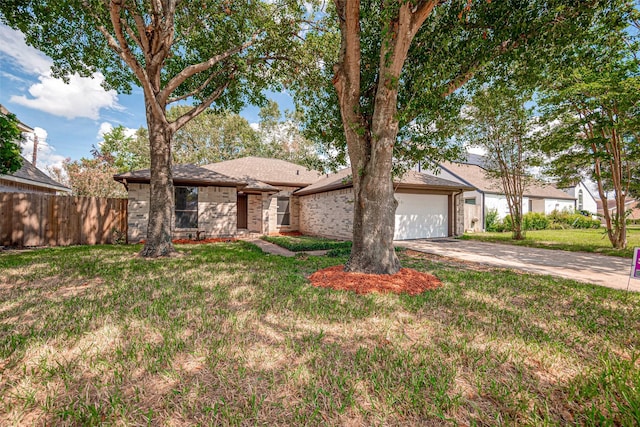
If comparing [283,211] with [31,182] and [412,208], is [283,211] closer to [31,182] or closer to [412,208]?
[412,208]

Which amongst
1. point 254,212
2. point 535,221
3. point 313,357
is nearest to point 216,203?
point 254,212

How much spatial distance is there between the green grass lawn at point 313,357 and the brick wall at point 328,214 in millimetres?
7545

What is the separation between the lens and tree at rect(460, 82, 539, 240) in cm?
1044

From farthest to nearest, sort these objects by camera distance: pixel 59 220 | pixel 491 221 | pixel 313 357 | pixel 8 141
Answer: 1. pixel 491 221
2. pixel 59 220
3. pixel 8 141
4. pixel 313 357

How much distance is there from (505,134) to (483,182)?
25.1 feet

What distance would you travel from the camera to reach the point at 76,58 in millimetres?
8547

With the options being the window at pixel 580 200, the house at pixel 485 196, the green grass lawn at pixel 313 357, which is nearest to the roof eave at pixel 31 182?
the green grass lawn at pixel 313 357

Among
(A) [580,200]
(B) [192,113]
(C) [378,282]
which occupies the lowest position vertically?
(C) [378,282]

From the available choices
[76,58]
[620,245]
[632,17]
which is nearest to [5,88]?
[76,58]

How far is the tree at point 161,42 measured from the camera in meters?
6.98

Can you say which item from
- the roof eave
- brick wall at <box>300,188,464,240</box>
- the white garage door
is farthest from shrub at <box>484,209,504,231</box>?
the roof eave

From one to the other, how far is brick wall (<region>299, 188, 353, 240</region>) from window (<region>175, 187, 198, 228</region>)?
242 inches

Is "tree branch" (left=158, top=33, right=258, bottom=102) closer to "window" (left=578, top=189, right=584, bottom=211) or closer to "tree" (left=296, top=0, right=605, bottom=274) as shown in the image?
"tree" (left=296, top=0, right=605, bottom=274)

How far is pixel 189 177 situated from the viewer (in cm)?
1103
